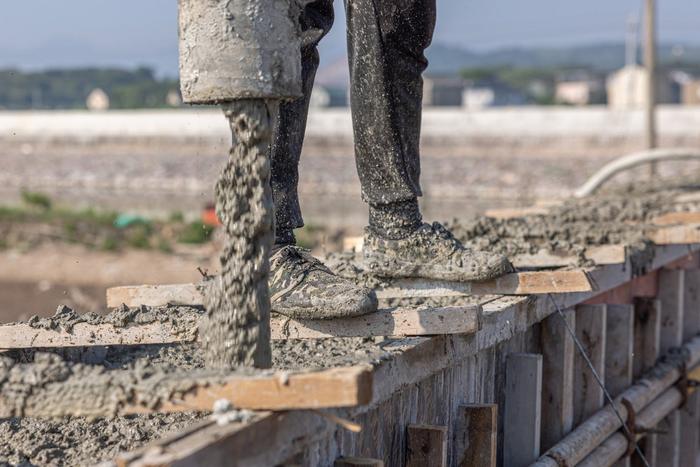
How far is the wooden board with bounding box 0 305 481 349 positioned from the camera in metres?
3.96

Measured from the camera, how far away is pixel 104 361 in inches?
177

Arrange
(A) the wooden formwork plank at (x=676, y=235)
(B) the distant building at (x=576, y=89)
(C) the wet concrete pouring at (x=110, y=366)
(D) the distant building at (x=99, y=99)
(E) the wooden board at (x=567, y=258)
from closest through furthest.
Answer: (C) the wet concrete pouring at (x=110, y=366) < (E) the wooden board at (x=567, y=258) < (A) the wooden formwork plank at (x=676, y=235) < (D) the distant building at (x=99, y=99) < (B) the distant building at (x=576, y=89)

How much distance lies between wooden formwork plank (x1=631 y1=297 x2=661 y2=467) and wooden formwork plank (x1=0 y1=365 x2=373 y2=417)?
14.9 feet

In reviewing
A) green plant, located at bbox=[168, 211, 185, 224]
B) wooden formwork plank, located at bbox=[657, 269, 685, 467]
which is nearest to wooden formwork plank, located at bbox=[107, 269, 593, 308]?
wooden formwork plank, located at bbox=[657, 269, 685, 467]

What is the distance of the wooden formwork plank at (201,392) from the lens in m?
2.99

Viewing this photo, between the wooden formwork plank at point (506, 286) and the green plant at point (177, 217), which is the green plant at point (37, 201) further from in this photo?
the wooden formwork plank at point (506, 286)

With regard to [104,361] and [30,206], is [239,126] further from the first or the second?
[30,206]

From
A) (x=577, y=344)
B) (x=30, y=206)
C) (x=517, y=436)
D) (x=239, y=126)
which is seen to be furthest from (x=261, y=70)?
(x=30, y=206)

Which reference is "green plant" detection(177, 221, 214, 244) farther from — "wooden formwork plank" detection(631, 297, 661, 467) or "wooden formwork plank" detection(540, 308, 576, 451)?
"wooden formwork plank" detection(540, 308, 576, 451)

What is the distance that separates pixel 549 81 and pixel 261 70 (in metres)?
119

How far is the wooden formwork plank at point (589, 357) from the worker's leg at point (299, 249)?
2.08 m

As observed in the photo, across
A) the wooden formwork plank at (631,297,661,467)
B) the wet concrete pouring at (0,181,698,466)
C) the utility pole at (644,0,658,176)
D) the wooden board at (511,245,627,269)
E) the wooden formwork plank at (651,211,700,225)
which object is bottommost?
the wooden formwork plank at (631,297,661,467)

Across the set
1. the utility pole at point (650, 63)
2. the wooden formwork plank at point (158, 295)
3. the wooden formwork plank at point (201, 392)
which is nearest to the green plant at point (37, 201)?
the utility pole at point (650, 63)

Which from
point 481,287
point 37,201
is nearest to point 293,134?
point 481,287
